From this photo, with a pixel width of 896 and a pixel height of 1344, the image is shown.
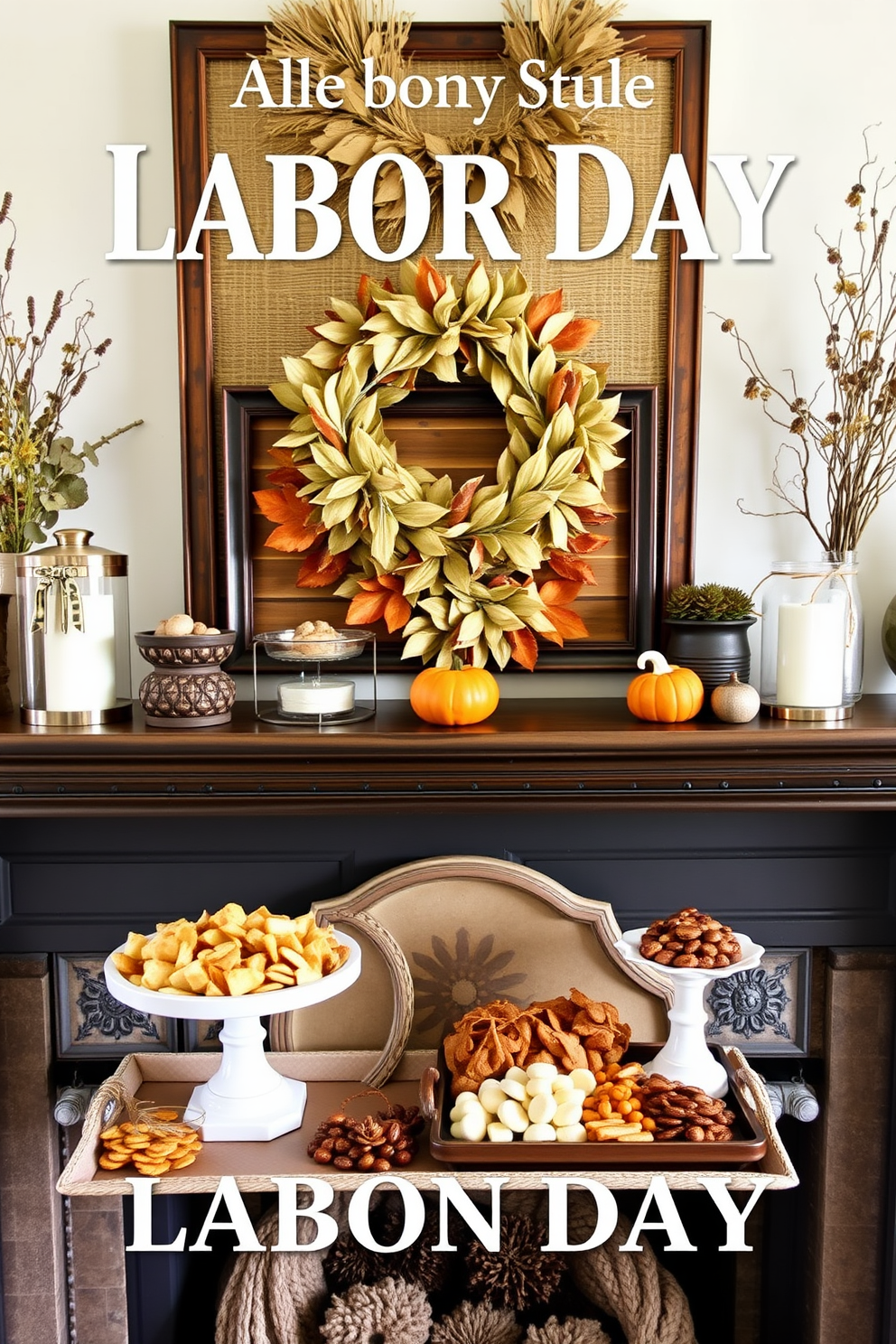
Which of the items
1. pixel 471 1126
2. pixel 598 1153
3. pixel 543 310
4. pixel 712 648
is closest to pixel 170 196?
pixel 543 310

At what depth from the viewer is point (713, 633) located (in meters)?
1.80

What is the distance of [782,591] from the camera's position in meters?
1.83

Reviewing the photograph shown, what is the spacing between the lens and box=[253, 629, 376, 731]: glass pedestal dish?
5.66 feet

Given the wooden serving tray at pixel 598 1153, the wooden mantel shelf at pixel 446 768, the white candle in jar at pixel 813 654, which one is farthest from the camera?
the white candle in jar at pixel 813 654

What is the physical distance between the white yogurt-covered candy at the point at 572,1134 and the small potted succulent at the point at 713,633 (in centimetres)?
74

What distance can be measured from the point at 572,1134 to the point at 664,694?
2.27 ft

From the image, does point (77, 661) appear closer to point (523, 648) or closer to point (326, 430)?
point (326, 430)

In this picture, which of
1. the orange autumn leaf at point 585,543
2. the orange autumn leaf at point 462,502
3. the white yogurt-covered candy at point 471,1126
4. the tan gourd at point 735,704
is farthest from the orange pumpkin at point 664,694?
the white yogurt-covered candy at point 471,1126

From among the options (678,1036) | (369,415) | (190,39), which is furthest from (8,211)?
(678,1036)

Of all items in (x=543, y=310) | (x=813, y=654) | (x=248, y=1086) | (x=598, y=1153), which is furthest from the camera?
(x=543, y=310)

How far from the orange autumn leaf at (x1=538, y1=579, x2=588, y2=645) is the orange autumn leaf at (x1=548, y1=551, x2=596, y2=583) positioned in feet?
0.07

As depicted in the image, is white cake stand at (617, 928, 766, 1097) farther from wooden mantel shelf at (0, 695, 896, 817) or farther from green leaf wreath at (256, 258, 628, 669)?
green leaf wreath at (256, 258, 628, 669)

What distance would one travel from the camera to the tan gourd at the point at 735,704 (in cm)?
172

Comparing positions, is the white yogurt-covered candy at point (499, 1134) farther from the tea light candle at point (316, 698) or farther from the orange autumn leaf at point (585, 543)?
the orange autumn leaf at point (585, 543)
